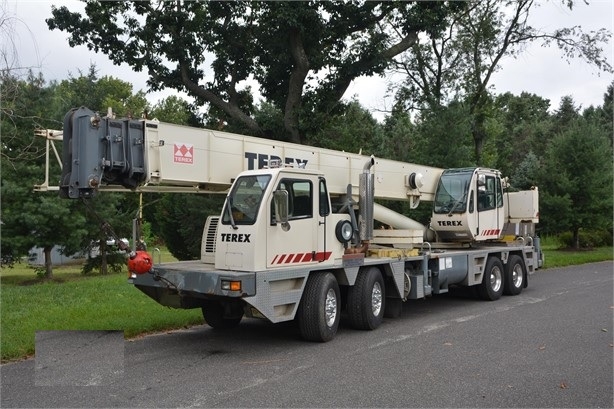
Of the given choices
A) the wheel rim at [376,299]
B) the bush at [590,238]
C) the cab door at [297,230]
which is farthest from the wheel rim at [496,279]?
the bush at [590,238]

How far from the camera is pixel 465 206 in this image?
1407 cm

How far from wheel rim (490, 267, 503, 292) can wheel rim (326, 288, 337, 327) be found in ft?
21.3

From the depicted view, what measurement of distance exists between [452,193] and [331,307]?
607 cm

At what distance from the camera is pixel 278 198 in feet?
27.6

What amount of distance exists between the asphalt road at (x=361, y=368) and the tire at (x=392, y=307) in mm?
258

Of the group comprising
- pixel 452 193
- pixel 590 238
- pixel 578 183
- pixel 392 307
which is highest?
pixel 578 183

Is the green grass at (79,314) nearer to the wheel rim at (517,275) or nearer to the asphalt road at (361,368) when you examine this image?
the asphalt road at (361,368)

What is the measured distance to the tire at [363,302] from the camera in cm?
1005

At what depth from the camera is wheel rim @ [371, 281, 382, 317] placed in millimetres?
10471

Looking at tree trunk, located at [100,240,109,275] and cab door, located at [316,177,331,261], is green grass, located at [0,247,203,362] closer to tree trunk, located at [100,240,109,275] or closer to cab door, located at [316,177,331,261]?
cab door, located at [316,177,331,261]

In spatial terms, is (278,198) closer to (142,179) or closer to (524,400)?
(142,179)

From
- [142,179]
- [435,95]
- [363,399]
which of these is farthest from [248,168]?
[435,95]

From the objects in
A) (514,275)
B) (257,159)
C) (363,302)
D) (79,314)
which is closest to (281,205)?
(257,159)

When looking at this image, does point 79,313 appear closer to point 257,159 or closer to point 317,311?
point 257,159
